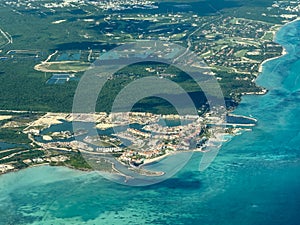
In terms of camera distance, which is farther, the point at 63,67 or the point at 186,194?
the point at 63,67

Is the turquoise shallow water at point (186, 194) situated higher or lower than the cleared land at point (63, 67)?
lower

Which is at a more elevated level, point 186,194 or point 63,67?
point 63,67

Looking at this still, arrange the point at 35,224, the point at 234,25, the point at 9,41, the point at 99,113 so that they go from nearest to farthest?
the point at 35,224 → the point at 99,113 → the point at 9,41 → the point at 234,25

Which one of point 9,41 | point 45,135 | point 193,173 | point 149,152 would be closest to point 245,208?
point 193,173

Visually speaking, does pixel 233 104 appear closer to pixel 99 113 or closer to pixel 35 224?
pixel 99 113

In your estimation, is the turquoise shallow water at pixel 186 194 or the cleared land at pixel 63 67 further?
the cleared land at pixel 63 67

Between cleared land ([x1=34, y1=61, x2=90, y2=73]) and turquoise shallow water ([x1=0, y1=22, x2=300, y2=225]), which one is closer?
turquoise shallow water ([x1=0, y1=22, x2=300, y2=225])

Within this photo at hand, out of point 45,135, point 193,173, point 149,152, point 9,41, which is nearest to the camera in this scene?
point 193,173

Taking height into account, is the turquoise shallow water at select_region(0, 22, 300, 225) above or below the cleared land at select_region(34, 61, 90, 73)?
below
